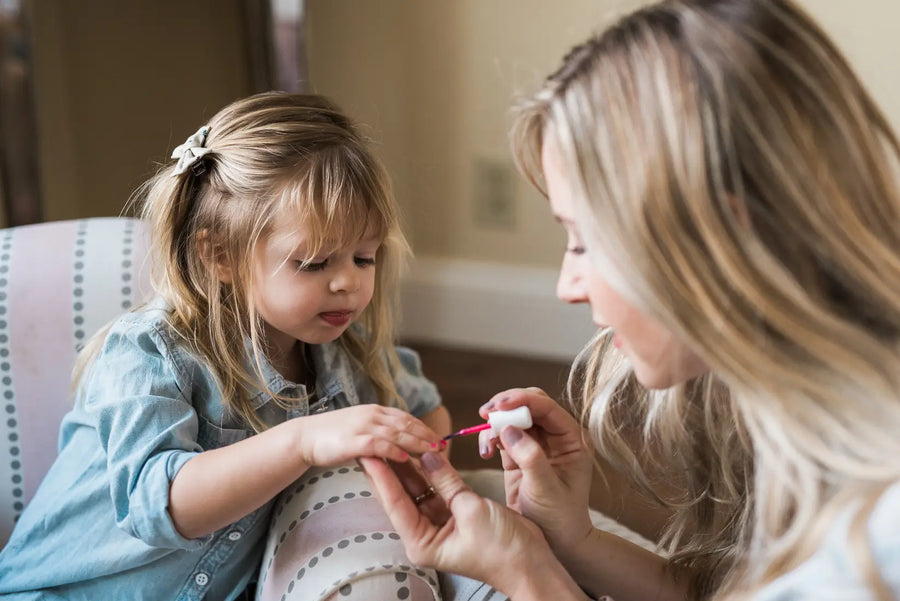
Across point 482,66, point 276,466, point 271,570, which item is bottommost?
point 271,570

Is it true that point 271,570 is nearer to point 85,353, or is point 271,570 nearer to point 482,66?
point 85,353

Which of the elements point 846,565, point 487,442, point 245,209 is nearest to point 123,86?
point 245,209

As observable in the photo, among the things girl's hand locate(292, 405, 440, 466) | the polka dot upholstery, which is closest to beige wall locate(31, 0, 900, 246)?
the polka dot upholstery

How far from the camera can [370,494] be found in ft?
3.34

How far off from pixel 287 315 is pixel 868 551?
613mm

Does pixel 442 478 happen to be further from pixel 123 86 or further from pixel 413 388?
pixel 123 86

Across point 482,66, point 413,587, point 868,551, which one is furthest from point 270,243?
point 482,66

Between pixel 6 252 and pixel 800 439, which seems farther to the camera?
pixel 6 252

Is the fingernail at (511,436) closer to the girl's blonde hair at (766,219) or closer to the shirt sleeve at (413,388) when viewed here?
the girl's blonde hair at (766,219)

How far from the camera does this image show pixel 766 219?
0.73m

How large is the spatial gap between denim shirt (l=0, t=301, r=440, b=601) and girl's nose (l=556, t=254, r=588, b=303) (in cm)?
40

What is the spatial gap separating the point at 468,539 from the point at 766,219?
0.36m

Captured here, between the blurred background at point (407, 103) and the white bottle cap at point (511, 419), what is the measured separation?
3.97ft

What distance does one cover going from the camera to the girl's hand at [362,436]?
0.87 meters
